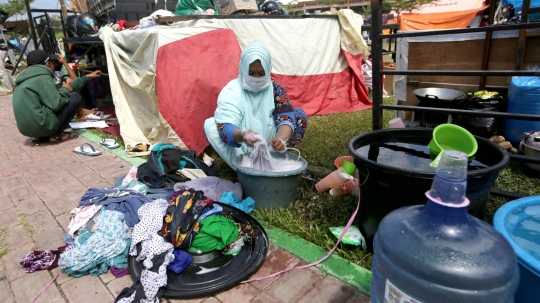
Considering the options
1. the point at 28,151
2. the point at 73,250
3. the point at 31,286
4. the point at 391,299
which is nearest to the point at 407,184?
the point at 391,299

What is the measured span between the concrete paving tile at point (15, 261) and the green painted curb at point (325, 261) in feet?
5.40

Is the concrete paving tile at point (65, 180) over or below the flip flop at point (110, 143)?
below

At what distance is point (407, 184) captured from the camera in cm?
171

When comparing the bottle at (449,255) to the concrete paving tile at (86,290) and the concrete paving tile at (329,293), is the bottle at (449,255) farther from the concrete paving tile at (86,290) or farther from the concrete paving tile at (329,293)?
the concrete paving tile at (86,290)

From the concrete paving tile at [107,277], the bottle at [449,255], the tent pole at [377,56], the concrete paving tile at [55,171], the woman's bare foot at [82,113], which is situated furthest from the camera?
the woman's bare foot at [82,113]

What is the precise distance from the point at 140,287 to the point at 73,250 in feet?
2.01

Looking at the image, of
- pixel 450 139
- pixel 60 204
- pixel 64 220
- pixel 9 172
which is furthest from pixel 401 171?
pixel 9 172

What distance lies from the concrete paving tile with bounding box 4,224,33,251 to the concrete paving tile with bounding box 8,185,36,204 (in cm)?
62

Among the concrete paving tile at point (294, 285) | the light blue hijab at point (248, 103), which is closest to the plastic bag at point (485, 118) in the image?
the light blue hijab at point (248, 103)

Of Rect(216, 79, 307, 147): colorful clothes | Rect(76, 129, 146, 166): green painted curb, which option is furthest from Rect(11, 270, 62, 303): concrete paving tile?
Rect(216, 79, 307, 147): colorful clothes

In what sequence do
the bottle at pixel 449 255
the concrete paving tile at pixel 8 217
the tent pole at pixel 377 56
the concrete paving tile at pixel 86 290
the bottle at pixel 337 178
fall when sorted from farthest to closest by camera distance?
1. the concrete paving tile at pixel 8 217
2. the bottle at pixel 337 178
3. the tent pole at pixel 377 56
4. the concrete paving tile at pixel 86 290
5. the bottle at pixel 449 255

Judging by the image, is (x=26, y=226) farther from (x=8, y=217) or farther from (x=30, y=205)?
(x=30, y=205)

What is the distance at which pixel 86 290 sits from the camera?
2.00 meters

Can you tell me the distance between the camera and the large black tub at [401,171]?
1.66 meters
